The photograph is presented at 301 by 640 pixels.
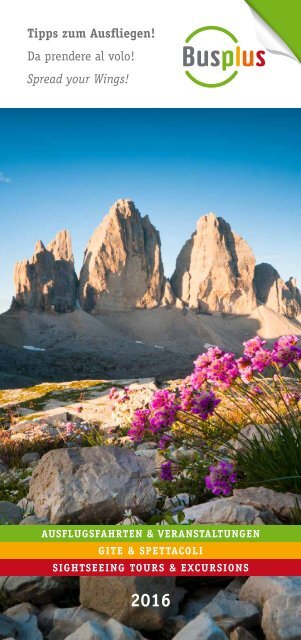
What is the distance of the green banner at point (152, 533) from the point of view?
Answer: 9.54ft

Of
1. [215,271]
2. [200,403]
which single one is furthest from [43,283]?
[200,403]

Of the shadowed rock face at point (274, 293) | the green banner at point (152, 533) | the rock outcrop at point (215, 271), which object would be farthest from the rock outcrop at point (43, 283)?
the green banner at point (152, 533)

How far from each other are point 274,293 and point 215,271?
25082 mm

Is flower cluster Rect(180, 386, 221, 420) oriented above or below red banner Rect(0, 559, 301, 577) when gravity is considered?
above

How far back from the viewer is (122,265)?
137250mm

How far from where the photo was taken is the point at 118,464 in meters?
3.96
